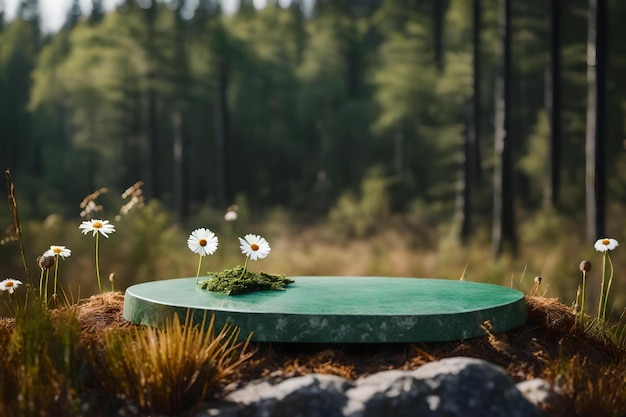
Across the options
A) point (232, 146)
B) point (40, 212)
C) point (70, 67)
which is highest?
point (70, 67)

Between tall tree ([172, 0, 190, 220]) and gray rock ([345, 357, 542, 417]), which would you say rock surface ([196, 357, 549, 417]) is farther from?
tall tree ([172, 0, 190, 220])

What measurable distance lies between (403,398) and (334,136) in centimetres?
2923

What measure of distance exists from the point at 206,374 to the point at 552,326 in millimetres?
2447

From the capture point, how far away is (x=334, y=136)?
32.8 metres

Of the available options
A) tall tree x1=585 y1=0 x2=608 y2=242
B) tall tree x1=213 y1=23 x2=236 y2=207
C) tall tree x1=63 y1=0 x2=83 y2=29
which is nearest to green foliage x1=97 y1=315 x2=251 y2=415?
tall tree x1=585 y1=0 x2=608 y2=242

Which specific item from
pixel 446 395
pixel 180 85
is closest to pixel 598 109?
pixel 446 395

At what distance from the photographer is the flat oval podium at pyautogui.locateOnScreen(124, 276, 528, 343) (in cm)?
448

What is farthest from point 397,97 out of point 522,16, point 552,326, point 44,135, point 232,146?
point 552,326

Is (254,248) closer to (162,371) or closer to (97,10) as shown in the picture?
(162,371)

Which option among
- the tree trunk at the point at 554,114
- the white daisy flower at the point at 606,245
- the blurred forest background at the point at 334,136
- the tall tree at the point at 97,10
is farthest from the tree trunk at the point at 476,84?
the tall tree at the point at 97,10

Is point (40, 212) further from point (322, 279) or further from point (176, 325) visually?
point (176, 325)

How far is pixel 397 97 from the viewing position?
78.1ft

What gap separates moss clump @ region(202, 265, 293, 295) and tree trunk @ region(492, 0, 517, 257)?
969 centimetres

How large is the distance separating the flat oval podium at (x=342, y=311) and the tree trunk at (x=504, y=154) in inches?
370
